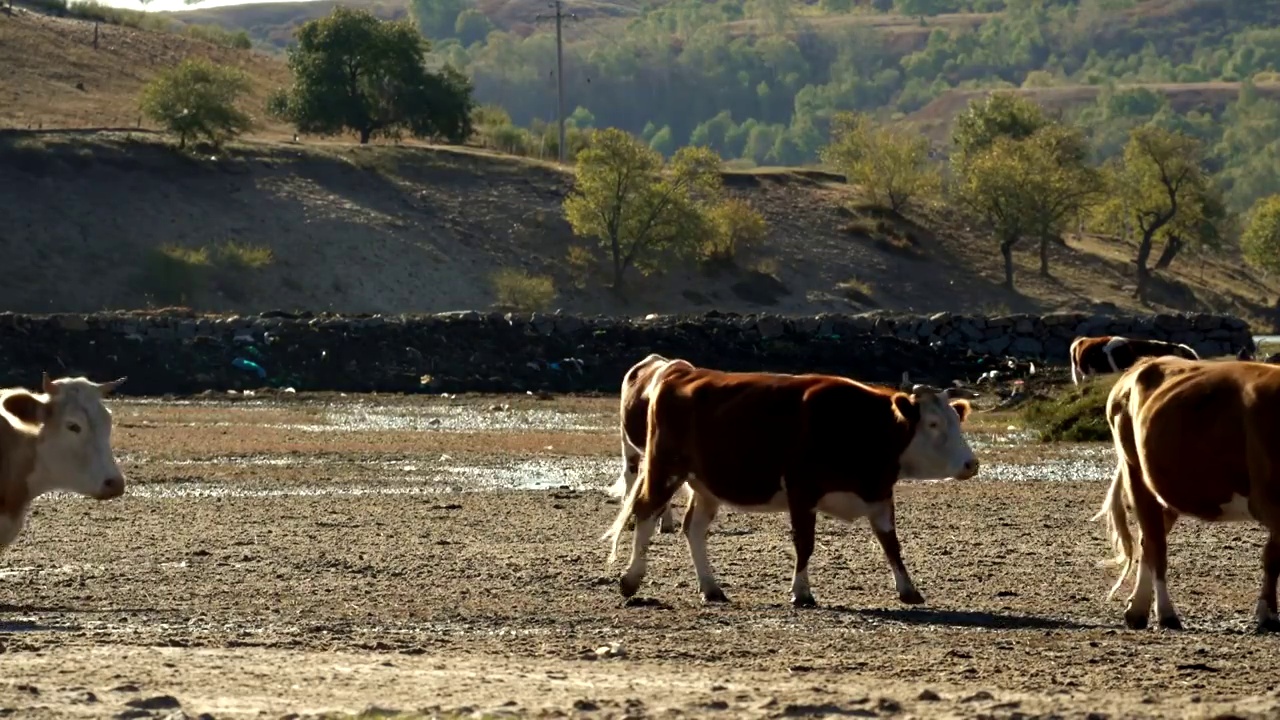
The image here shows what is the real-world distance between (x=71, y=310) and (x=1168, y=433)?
5335 cm

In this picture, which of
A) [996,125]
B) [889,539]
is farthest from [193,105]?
[889,539]

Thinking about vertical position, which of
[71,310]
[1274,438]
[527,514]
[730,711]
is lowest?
[71,310]

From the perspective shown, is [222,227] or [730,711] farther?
[222,227]

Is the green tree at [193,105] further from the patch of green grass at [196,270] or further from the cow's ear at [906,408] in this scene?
the cow's ear at [906,408]

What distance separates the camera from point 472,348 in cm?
5188

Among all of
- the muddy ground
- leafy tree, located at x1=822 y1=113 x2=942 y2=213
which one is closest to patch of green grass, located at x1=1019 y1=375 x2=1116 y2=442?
the muddy ground

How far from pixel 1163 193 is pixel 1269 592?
8996 cm

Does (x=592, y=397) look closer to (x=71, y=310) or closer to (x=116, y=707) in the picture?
(x=71, y=310)

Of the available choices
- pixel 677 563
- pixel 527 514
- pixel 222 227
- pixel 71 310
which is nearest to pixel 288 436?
pixel 527 514

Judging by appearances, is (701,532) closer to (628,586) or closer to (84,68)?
(628,586)

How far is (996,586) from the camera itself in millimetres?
15977

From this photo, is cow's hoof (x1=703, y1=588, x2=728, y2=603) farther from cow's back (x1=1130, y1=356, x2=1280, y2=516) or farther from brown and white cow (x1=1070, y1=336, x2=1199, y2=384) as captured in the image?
brown and white cow (x1=1070, y1=336, x2=1199, y2=384)

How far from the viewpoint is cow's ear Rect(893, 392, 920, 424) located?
15443 millimetres

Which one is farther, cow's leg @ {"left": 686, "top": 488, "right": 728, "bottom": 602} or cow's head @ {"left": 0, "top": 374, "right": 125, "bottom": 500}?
cow's leg @ {"left": 686, "top": 488, "right": 728, "bottom": 602}
